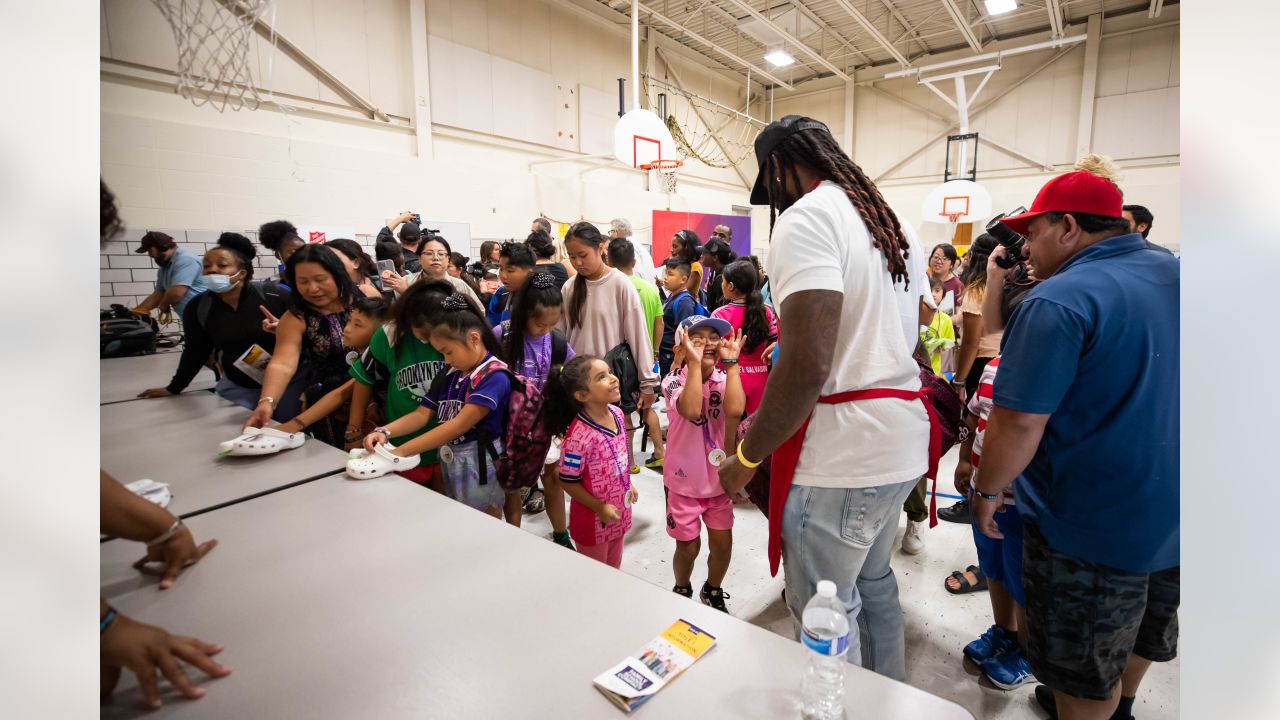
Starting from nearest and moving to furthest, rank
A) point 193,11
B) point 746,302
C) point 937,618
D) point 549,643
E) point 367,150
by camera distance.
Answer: point 193,11, point 549,643, point 937,618, point 746,302, point 367,150

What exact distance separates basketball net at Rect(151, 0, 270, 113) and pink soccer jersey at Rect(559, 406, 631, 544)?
1379 mm

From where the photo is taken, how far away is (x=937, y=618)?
6.38ft

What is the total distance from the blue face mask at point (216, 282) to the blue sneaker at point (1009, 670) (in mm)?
2095

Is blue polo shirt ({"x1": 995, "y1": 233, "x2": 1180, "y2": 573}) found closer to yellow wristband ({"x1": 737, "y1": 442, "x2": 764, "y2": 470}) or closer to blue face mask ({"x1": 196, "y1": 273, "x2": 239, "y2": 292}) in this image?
yellow wristband ({"x1": 737, "y1": 442, "x2": 764, "y2": 470})

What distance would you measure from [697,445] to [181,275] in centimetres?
157

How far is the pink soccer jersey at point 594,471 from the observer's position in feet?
5.69

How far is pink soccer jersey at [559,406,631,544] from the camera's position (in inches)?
68.3

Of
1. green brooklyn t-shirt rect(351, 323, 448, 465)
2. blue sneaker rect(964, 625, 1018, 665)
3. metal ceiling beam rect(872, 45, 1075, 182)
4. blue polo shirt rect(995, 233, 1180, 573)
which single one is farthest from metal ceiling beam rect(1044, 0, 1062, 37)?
green brooklyn t-shirt rect(351, 323, 448, 465)

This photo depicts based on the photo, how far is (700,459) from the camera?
1.89 metres

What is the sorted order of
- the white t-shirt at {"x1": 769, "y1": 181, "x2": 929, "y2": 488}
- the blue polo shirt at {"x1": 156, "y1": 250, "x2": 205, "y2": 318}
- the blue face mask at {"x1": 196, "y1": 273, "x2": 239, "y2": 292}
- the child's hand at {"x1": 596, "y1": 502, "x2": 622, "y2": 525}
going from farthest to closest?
the child's hand at {"x1": 596, "y1": 502, "x2": 622, "y2": 525}, the white t-shirt at {"x1": 769, "y1": 181, "x2": 929, "y2": 488}, the blue face mask at {"x1": 196, "y1": 273, "x2": 239, "y2": 292}, the blue polo shirt at {"x1": 156, "y1": 250, "x2": 205, "y2": 318}
